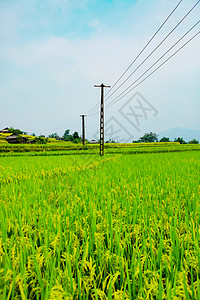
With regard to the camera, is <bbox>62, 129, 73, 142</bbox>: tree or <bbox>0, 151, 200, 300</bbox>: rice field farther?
<bbox>62, 129, 73, 142</bbox>: tree

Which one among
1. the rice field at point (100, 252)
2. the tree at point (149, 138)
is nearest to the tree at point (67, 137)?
the tree at point (149, 138)

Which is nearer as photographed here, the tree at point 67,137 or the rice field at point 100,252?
the rice field at point 100,252

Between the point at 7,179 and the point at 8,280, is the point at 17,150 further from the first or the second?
the point at 8,280

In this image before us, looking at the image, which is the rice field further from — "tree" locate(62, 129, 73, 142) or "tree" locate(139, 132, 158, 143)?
"tree" locate(139, 132, 158, 143)

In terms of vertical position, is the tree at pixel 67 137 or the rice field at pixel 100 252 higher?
the tree at pixel 67 137

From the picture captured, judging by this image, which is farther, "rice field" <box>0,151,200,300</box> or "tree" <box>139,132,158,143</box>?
"tree" <box>139,132,158,143</box>

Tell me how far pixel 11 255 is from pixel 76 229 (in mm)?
576

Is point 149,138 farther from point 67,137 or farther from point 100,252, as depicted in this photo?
point 100,252

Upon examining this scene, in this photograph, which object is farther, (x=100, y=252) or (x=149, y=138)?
(x=149, y=138)

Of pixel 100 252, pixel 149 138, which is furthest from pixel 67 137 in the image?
pixel 100 252

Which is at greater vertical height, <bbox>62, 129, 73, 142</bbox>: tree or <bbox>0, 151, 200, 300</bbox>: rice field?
<bbox>62, 129, 73, 142</bbox>: tree

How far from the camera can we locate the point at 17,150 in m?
19.5

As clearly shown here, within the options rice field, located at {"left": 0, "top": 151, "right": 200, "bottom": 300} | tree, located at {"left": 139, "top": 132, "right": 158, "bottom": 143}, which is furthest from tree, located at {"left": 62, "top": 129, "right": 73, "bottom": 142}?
rice field, located at {"left": 0, "top": 151, "right": 200, "bottom": 300}

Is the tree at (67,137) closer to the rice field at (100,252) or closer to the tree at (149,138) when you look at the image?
the tree at (149,138)
